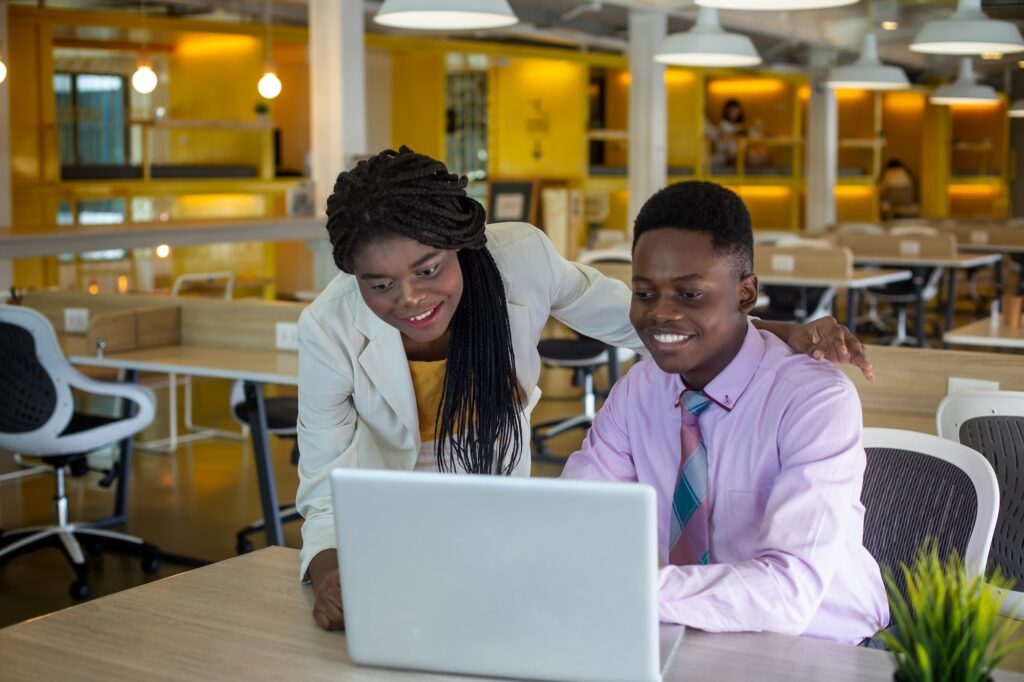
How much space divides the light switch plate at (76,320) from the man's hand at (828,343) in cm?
385

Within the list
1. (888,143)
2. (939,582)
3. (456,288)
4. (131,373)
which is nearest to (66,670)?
(456,288)

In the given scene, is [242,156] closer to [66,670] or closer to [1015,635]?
[1015,635]

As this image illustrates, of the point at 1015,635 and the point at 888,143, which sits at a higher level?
the point at 888,143

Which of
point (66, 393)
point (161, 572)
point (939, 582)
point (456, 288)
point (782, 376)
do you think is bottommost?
point (161, 572)

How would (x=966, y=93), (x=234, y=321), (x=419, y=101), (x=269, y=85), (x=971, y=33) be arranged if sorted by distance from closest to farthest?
1. (x=234, y=321)
2. (x=971, y=33)
3. (x=269, y=85)
4. (x=966, y=93)
5. (x=419, y=101)

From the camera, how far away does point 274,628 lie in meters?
1.44

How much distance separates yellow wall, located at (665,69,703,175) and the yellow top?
10.6 metres

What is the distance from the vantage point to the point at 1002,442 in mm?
2535

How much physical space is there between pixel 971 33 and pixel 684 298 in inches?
182

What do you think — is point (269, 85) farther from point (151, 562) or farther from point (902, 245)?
point (151, 562)

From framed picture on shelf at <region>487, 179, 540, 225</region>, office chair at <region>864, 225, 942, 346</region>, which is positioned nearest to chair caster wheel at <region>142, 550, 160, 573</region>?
office chair at <region>864, 225, 942, 346</region>

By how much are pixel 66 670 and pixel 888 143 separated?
624 inches

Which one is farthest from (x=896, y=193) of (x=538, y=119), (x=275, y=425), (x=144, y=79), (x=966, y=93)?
(x=275, y=425)

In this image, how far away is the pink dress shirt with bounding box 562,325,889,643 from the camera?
54.7 inches
